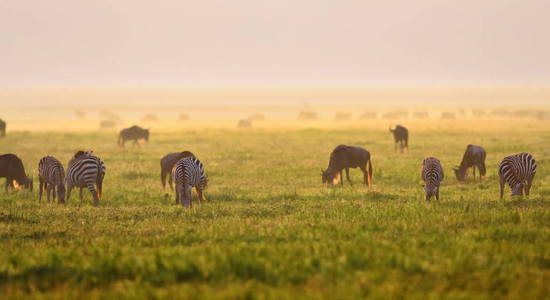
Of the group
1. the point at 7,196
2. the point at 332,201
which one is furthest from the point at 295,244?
the point at 7,196

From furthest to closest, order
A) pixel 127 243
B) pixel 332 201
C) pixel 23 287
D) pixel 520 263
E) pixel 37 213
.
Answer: pixel 332 201 → pixel 37 213 → pixel 127 243 → pixel 520 263 → pixel 23 287

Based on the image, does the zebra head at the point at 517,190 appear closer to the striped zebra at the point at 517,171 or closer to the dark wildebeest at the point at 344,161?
the striped zebra at the point at 517,171

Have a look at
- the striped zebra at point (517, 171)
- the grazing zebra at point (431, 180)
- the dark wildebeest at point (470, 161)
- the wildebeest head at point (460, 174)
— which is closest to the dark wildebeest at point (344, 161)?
the wildebeest head at point (460, 174)

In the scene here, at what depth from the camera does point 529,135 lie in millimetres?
57531

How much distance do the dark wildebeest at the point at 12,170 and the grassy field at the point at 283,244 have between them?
26.3 inches

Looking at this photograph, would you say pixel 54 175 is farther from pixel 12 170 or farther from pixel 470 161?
pixel 470 161

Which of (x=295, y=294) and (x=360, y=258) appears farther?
(x=360, y=258)

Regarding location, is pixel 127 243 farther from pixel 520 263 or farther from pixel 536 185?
pixel 536 185

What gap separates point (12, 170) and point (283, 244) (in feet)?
48.8

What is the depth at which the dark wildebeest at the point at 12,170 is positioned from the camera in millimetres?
24933

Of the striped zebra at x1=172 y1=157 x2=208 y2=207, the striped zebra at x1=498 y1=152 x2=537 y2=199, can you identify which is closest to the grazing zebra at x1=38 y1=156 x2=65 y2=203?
the striped zebra at x1=172 y1=157 x2=208 y2=207

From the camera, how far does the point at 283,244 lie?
13359 mm

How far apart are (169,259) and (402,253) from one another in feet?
12.1

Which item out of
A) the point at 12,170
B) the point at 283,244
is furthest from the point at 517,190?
the point at 12,170
